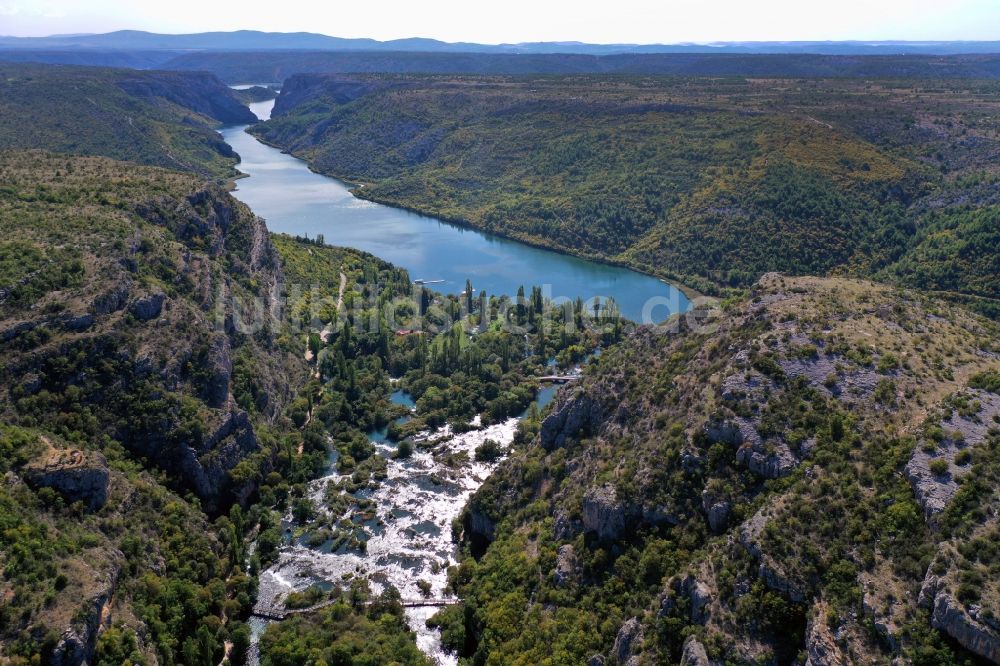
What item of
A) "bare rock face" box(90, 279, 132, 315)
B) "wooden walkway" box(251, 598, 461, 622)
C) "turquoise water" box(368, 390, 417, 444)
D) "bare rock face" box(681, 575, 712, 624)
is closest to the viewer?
"bare rock face" box(681, 575, 712, 624)

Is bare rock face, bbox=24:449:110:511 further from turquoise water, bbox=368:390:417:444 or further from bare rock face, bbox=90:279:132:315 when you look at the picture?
turquoise water, bbox=368:390:417:444

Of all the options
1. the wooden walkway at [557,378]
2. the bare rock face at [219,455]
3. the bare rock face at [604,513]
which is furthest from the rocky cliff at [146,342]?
the bare rock face at [604,513]

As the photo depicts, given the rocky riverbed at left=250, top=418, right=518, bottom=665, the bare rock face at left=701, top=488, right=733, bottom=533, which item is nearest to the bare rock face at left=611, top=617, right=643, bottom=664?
the bare rock face at left=701, top=488, right=733, bottom=533

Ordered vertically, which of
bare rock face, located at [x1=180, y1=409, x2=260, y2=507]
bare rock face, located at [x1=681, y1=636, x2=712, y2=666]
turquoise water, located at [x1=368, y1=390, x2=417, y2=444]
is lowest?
turquoise water, located at [x1=368, y1=390, x2=417, y2=444]

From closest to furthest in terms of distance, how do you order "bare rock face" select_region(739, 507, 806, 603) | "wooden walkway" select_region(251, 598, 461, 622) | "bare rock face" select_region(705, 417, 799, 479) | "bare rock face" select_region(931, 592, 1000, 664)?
1. "bare rock face" select_region(931, 592, 1000, 664)
2. "bare rock face" select_region(739, 507, 806, 603)
3. "bare rock face" select_region(705, 417, 799, 479)
4. "wooden walkway" select_region(251, 598, 461, 622)

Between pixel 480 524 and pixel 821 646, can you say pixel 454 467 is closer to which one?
pixel 480 524

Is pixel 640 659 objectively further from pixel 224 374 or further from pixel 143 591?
pixel 224 374

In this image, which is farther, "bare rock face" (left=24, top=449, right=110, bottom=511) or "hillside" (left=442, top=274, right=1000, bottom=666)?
"bare rock face" (left=24, top=449, right=110, bottom=511)

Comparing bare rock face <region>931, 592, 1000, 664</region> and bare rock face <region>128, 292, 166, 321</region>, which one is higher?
bare rock face <region>128, 292, 166, 321</region>
